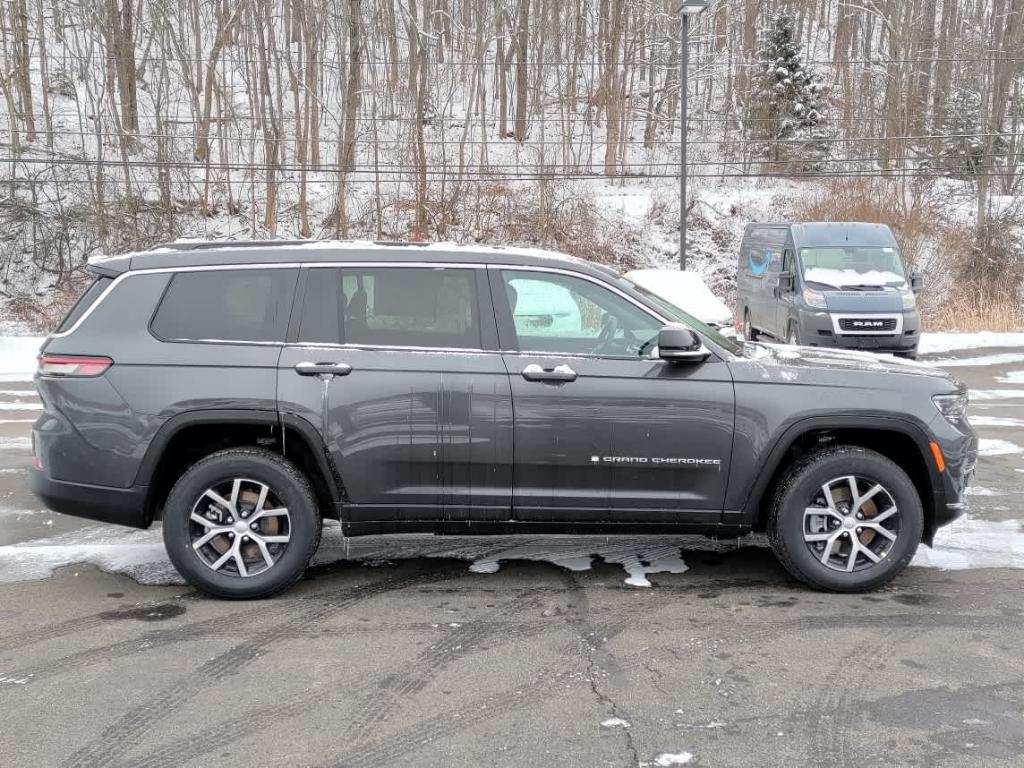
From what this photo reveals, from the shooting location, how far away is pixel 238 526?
4.92 metres

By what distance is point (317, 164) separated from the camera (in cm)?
3195

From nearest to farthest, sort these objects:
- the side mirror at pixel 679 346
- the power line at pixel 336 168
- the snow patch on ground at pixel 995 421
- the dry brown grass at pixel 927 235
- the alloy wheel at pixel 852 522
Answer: the side mirror at pixel 679 346 → the alloy wheel at pixel 852 522 → the snow patch on ground at pixel 995 421 → the dry brown grass at pixel 927 235 → the power line at pixel 336 168

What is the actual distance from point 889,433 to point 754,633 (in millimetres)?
1378

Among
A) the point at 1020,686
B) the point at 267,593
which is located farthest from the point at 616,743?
Result: the point at 267,593

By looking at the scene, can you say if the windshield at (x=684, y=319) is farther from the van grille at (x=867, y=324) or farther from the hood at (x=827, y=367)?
the van grille at (x=867, y=324)

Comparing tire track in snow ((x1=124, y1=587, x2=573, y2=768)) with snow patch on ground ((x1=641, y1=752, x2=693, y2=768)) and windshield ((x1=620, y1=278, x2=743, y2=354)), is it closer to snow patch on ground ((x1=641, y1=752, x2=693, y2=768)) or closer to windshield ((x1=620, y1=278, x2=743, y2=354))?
Answer: snow patch on ground ((x1=641, y1=752, x2=693, y2=768))

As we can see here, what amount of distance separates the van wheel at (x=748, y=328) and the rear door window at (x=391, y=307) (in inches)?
554

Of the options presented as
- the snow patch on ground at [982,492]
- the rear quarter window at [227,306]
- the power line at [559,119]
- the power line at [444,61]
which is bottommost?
the snow patch on ground at [982,492]

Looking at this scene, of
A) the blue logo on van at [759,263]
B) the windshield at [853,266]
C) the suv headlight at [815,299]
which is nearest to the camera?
the suv headlight at [815,299]

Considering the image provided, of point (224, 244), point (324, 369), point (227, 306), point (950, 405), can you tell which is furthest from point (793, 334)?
point (227, 306)

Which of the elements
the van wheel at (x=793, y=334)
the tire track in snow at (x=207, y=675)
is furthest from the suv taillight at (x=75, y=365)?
the van wheel at (x=793, y=334)

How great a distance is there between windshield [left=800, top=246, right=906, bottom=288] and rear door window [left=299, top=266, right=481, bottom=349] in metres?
11.0

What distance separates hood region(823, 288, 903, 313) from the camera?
46.8 feet

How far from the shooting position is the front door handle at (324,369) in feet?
16.0
